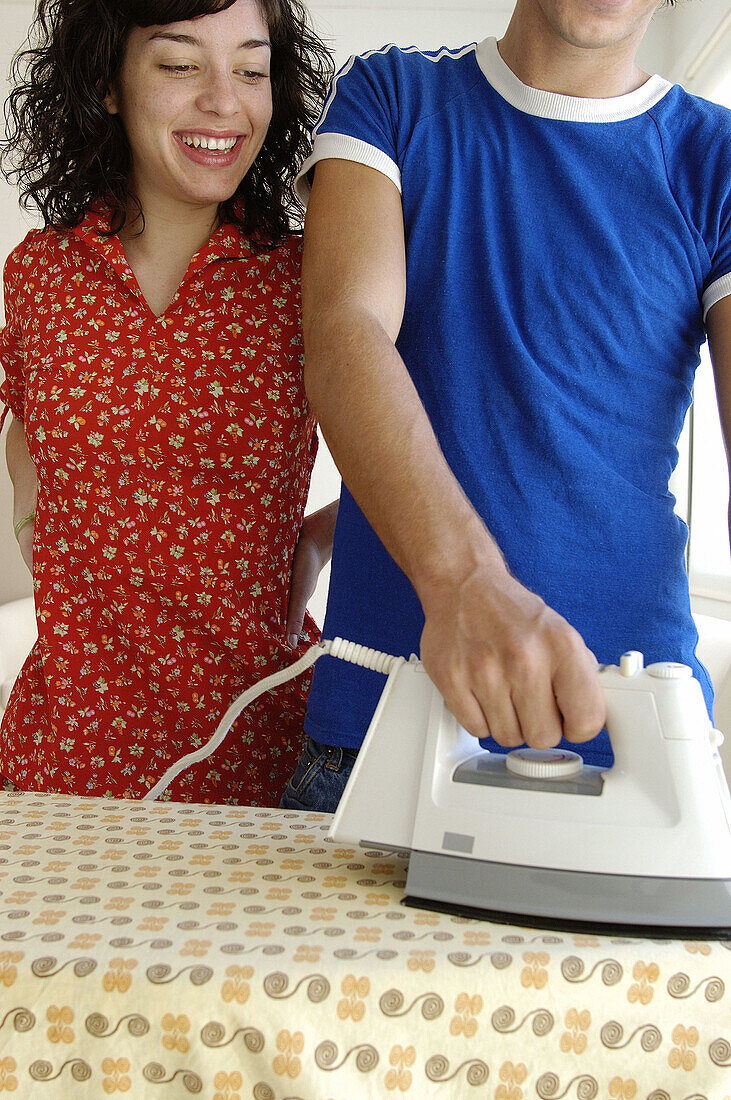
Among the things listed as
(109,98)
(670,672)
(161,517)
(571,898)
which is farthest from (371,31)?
(571,898)

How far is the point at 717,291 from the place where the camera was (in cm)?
101

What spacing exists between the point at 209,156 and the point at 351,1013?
100 centimetres

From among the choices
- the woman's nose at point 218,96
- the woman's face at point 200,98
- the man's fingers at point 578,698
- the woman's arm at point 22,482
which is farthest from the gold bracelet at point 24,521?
the man's fingers at point 578,698

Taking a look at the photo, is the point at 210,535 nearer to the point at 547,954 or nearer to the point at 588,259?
the point at 588,259

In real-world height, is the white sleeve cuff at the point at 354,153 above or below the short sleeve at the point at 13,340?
above

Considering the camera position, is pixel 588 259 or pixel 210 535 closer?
pixel 588 259

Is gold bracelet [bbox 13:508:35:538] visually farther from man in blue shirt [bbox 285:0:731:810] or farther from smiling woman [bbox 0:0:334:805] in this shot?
man in blue shirt [bbox 285:0:731:810]

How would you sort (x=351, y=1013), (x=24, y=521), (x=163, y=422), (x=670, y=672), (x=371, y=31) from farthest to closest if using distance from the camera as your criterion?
(x=371, y=31)
(x=24, y=521)
(x=163, y=422)
(x=670, y=672)
(x=351, y=1013)

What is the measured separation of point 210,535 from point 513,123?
0.55m

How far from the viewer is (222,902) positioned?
663mm

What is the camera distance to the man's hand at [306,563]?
1274 millimetres

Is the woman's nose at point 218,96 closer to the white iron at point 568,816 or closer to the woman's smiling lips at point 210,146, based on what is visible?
the woman's smiling lips at point 210,146

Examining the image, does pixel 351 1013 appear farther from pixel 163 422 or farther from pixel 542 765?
pixel 163 422

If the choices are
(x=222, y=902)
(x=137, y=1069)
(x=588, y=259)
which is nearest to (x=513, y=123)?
(x=588, y=259)
